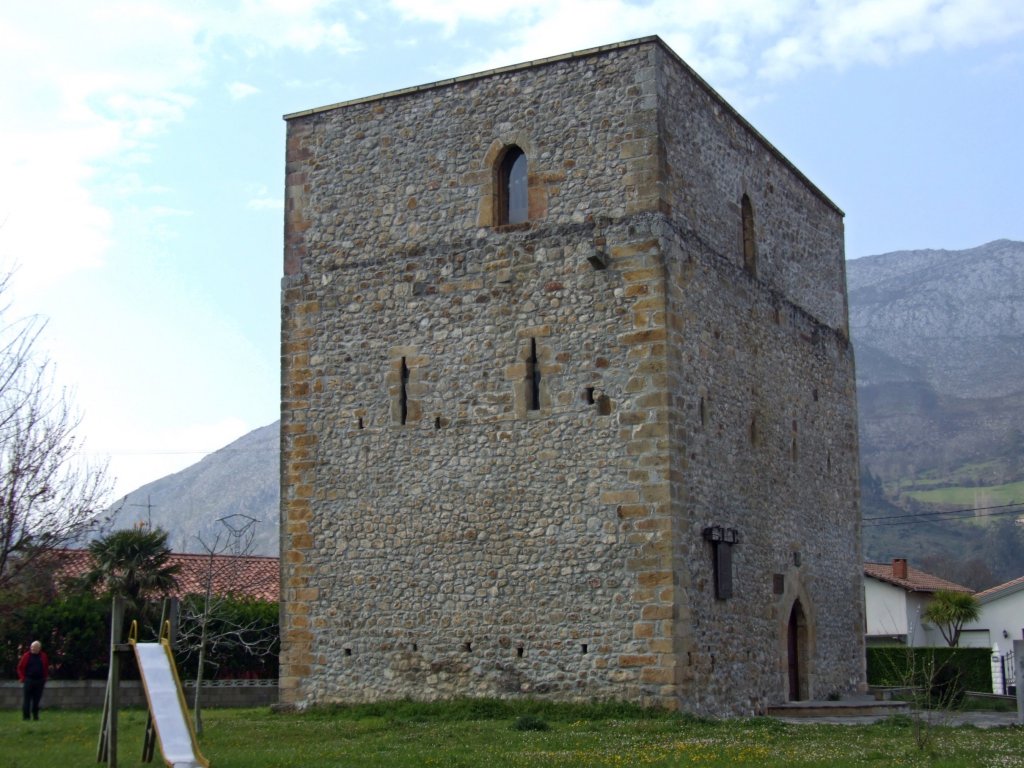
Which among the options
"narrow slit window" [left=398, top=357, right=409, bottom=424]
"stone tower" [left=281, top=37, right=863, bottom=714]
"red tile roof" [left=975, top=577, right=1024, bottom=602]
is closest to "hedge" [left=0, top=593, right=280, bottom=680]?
"stone tower" [left=281, top=37, right=863, bottom=714]

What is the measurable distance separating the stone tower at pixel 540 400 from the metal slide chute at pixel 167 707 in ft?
20.6

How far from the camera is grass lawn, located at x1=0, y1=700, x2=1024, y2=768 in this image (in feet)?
42.6

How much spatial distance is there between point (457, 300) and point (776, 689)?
7699 millimetres

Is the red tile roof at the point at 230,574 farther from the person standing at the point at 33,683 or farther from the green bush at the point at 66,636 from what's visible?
the person standing at the point at 33,683

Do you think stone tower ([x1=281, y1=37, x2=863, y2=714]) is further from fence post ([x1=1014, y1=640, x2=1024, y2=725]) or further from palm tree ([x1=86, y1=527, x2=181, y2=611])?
palm tree ([x1=86, y1=527, x2=181, y2=611])

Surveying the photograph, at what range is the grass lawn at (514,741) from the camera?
13.0m

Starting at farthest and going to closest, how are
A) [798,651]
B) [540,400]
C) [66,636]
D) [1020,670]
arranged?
1. [66,636]
2. [798,651]
3. [540,400]
4. [1020,670]

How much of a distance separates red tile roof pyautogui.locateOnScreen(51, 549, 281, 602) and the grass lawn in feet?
39.0

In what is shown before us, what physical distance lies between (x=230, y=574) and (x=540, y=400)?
57.9ft

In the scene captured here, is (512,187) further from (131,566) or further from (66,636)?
(66,636)

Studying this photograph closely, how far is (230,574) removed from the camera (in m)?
34.1

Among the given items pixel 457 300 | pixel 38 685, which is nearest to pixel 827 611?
pixel 457 300

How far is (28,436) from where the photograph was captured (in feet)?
Result: 53.8

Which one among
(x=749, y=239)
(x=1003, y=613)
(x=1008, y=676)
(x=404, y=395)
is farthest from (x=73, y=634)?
(x=1003, y=613)
